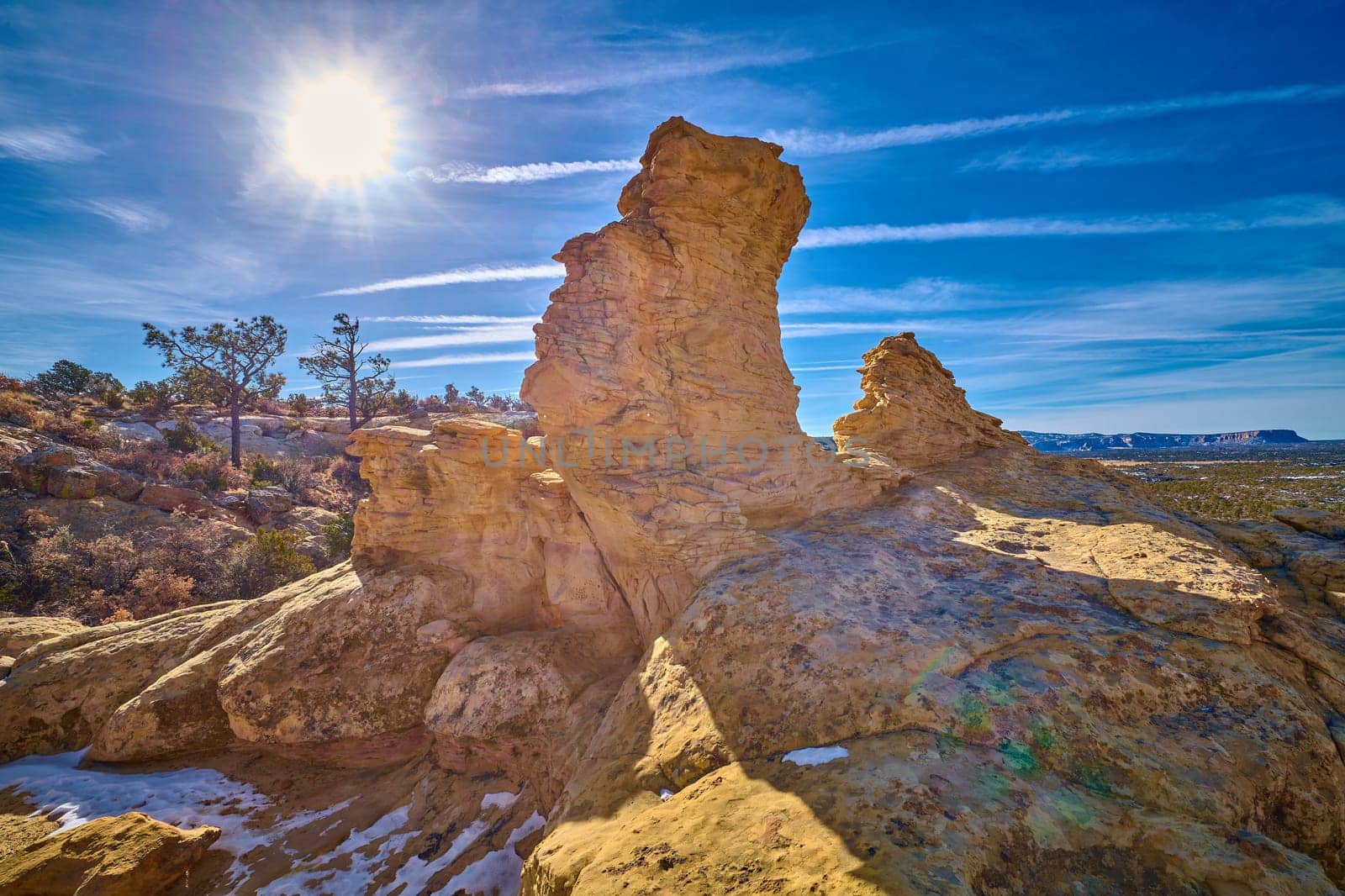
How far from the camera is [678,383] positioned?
1028cm

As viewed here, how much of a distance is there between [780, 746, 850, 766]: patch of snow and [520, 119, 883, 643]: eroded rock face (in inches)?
142

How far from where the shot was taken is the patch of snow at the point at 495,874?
7078 millimetres

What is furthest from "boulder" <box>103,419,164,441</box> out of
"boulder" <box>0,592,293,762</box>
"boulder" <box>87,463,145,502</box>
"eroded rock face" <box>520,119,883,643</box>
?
"eroded rock face" <box>520,119,883,643</box>

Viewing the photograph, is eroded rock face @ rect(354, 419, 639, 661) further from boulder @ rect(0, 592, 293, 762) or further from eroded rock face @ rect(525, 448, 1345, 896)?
eroded rock face @ rect(525, 448, 1345, 896)

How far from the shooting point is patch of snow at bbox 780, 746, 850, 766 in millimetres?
4785

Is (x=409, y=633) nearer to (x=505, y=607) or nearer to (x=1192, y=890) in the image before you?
(x=505, y=607)

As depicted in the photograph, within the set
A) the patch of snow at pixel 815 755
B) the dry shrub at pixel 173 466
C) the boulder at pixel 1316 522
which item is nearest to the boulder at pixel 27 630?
the dry shrub at pixel 173 466

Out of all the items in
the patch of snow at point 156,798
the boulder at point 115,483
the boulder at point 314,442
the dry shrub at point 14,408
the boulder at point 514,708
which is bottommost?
the patch of snow at point 156,798

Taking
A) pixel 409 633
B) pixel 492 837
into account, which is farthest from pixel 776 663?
pixel 409 633

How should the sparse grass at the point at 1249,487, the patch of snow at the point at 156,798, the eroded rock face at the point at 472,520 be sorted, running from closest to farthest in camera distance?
the patch of snow at the point at 156,798, the eroded rock face at the point at 472,520, the sparse grass at the point at 1249,487

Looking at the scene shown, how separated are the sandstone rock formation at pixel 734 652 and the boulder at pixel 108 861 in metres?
1.14

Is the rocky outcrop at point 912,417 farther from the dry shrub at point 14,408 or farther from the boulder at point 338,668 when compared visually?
the dry shrub at point 14,408

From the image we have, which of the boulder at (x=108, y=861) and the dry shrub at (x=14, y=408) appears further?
the dry shrub at (x=14, y=408)

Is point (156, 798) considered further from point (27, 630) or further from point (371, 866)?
point (27, 630)
